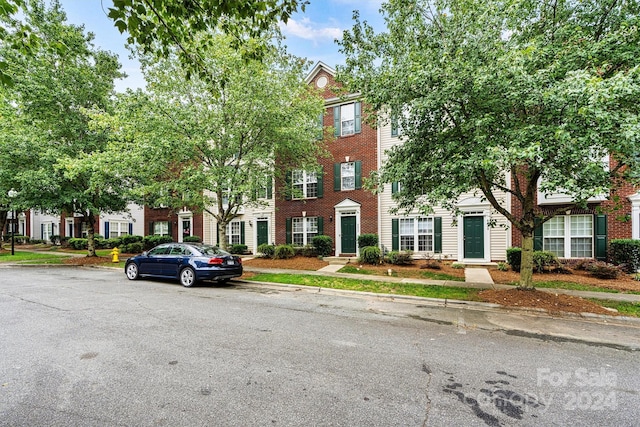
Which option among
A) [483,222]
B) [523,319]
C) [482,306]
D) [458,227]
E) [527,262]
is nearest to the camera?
[523,319]

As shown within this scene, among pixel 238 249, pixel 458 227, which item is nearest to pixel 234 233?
pixel 238 249

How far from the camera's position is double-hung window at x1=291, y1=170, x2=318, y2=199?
19172 millimetres

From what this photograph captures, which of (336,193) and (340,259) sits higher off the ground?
(336,193)

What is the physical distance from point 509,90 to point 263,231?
16.6 metres

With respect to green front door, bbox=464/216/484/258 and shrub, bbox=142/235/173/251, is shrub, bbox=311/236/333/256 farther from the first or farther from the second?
shrub, bbox=142/235/173/251

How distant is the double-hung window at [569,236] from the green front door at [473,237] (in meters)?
2.53

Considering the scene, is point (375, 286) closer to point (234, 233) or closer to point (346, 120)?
point (346, 120)

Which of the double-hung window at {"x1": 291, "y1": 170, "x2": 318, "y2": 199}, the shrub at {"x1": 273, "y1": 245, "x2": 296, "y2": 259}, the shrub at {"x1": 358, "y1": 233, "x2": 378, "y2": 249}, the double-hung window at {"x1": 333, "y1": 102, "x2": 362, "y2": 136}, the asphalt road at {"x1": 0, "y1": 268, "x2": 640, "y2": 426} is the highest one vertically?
the double-hung window at {"x1": 333, "y1": 102, "x2": 362, "y2": 136}

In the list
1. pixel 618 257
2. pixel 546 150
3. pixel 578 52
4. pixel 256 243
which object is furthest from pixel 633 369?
pixel 256 243

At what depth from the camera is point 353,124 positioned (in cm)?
1823

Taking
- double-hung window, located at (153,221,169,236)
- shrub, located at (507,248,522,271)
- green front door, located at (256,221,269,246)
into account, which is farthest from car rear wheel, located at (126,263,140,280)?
shrub, located at (507,248,522,271)

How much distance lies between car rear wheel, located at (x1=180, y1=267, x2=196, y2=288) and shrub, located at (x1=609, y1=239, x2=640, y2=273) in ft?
51.8

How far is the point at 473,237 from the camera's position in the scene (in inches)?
607

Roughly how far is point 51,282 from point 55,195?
842 centimetres
